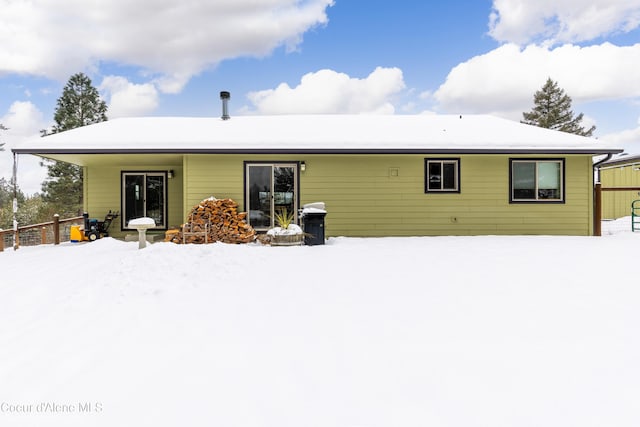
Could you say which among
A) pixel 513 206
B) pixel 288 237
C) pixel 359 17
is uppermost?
pixel 359 17

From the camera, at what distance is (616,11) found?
2047 centimetres

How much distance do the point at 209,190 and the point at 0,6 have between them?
1368 cm

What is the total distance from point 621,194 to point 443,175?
12.6 metres

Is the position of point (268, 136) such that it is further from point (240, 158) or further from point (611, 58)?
point (611, 58)

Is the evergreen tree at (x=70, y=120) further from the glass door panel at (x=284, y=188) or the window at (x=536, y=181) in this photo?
the window at (x=536, y=181)

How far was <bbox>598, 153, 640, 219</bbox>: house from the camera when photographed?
15.8 meters

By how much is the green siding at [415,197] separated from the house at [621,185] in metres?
9.09

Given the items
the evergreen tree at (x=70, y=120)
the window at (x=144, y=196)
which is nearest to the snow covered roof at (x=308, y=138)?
the window at (x=144, y=196)

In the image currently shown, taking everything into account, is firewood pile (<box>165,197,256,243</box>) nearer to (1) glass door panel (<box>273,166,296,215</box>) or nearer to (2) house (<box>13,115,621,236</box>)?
(2) house (<box>13,115,621,236</box>)

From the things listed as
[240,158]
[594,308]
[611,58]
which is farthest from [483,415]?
[611,58]

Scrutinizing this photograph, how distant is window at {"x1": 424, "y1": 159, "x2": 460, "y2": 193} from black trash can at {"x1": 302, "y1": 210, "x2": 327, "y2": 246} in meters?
3.16

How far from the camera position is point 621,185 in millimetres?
16891

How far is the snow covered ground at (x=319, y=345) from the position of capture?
6.91ft

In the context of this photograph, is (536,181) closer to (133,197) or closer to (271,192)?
(271,192)
